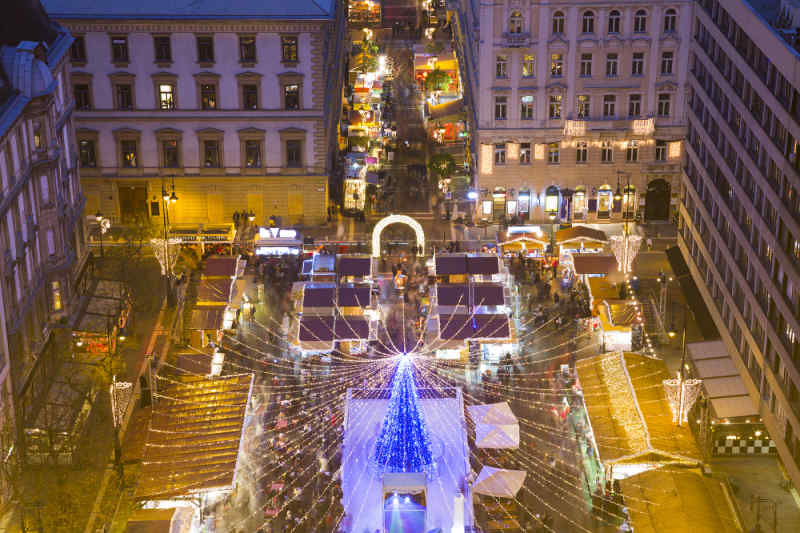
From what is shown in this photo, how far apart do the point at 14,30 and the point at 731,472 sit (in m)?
46.3

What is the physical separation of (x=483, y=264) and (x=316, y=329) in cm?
1377

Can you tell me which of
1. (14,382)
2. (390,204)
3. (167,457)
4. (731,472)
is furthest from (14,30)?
(731,472)

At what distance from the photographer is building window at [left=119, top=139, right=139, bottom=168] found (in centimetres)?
9375

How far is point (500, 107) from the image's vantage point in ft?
307

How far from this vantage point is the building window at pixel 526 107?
93.2m

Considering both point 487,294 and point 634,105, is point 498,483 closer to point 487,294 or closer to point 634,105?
point 487,294

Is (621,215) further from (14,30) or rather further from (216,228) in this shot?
(14,30)

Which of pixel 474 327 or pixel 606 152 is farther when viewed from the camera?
pixel 606 152

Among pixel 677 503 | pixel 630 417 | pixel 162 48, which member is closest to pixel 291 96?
pixel 162 48

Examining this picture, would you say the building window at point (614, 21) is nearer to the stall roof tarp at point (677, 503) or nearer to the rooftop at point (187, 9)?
the rooftop at point (187, 9)

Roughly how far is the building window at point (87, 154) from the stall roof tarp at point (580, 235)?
34.4 metres

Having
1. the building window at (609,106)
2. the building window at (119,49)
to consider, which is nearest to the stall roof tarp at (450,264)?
the building window at (609,106)

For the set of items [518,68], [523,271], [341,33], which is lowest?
[523,271]

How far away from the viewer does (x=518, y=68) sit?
92438 millimetres
